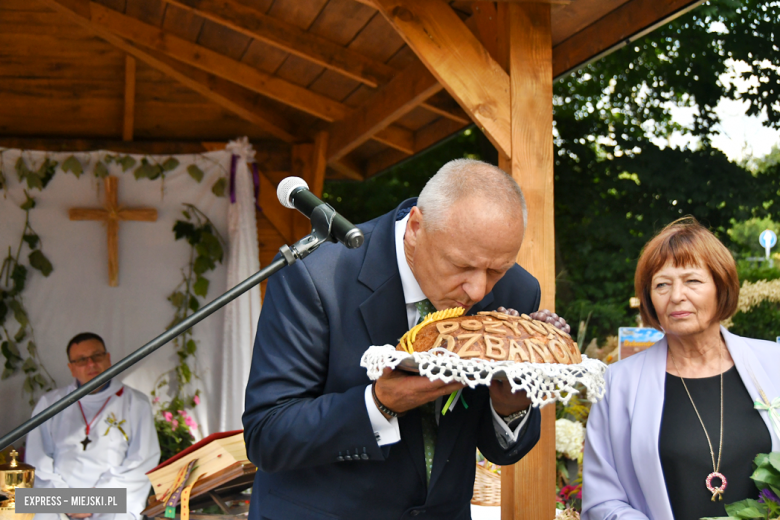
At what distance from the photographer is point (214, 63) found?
523cm

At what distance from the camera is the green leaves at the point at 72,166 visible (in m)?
5.61

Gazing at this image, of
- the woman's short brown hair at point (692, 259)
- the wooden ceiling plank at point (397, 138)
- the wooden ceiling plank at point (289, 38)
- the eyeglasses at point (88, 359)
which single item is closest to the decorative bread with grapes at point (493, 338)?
the woman's short brown hair at point (692, 259)

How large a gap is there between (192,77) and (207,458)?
321 centimetres

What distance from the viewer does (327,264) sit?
5.62 feet

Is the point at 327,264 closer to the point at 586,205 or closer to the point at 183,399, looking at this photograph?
the point at 183,399

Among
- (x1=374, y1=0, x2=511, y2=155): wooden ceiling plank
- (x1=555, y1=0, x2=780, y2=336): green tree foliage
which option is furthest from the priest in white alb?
(x1=555, y1=0, x2=780, y2=336): green tree foliage

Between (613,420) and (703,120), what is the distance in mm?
5845

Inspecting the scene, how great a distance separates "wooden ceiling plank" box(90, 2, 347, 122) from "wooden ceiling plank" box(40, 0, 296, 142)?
0.28 ft

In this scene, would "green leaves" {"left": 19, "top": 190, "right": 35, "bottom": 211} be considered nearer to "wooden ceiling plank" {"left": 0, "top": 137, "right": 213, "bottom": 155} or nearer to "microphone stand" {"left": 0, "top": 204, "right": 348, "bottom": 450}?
"wooden ceiling plank" {"left": 0, "top": 137, "right": 213, "bottom": 155}

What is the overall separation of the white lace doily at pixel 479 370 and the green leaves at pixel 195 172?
473cm

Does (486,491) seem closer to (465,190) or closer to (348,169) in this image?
(465,190)

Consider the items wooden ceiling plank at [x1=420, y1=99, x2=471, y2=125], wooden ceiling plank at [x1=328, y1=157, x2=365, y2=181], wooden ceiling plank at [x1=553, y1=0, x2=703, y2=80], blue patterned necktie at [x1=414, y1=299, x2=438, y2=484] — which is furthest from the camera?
wooden ceiling plank at [x1=328, y1=157, x2=365, y2=181]

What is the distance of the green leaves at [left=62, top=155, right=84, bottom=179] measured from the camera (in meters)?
5.61

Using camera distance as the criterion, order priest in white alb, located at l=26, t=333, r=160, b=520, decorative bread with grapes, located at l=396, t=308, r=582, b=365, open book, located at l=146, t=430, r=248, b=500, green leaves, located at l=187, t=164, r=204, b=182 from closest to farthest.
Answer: decorative bread with grapes, located at l=396, t=308, r=582, b=365 < open book, located at l=146, t=430, r=248, b=500 < priest in white alb, located at l=26, t=333, r=160, b=520 < green leaves, located at l=187, t=164, r=204, b=182
